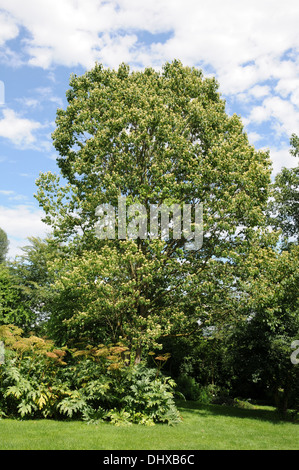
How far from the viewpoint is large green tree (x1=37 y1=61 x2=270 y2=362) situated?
12.9 metres

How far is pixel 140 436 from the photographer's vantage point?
8.72 metres

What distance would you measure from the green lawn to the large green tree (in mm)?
3310

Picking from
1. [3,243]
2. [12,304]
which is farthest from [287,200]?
[3,243]

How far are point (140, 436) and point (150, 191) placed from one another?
8450 millimetres

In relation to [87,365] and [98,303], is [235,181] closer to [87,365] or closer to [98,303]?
[98,303]

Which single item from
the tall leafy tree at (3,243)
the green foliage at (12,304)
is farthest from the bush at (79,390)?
the tall leafy tree at (3,243)

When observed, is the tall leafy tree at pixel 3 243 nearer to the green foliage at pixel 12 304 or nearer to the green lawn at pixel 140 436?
the green foliage at pixel 12 304

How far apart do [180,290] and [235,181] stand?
453 centimetres

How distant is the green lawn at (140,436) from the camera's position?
25.7 ft

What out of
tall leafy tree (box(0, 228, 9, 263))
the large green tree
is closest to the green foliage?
the large green tree

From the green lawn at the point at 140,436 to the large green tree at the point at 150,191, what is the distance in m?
3.31

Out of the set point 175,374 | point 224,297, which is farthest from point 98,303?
point 175,374

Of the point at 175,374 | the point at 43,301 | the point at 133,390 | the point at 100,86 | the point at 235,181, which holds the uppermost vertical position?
the point at 100,86

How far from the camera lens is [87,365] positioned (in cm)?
1229
